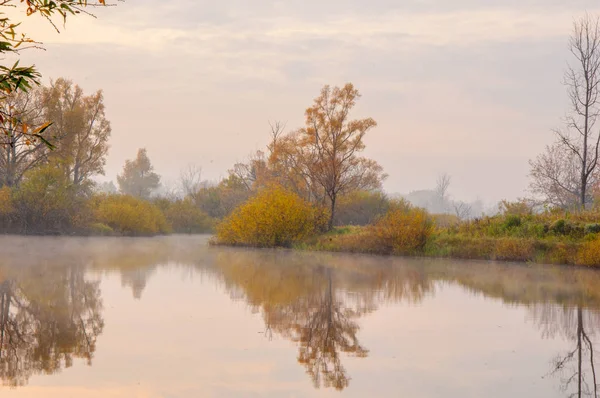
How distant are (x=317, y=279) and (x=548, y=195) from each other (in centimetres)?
2793

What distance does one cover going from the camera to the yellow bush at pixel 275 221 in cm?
3058

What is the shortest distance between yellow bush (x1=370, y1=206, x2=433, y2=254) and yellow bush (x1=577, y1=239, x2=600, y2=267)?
19.8 feet

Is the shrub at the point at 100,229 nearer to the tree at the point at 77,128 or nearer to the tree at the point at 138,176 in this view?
the tree at the point at 77,128

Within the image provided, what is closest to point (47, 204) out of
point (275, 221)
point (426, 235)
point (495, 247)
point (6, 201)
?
point (6, 201)

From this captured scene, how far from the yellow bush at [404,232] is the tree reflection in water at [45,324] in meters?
13.7

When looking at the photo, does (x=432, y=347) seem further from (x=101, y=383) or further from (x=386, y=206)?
(x=386, y=206)

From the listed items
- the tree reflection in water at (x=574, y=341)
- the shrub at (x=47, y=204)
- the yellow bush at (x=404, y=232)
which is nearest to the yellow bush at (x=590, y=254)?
the yellow bush at (x=404, y=232)

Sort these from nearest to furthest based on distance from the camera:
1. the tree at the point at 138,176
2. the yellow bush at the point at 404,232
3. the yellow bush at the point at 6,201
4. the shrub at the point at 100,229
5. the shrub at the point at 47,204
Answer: the yellow bush at the point at 404,232 < the yellow bush at the point at 6,201 < the shrub at the point at 47,204 < the shrub at the point at 100,229 < the tree at the point at 138,176

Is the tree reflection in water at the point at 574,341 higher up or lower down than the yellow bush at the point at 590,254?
lower down

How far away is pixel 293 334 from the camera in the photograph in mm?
10023

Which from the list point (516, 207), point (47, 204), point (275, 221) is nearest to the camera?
point (275, 221)

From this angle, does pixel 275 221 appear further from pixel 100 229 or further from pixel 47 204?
pixel 100 229

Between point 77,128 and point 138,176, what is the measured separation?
5092cm

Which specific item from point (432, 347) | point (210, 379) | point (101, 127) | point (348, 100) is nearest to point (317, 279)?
point (432, 347)
